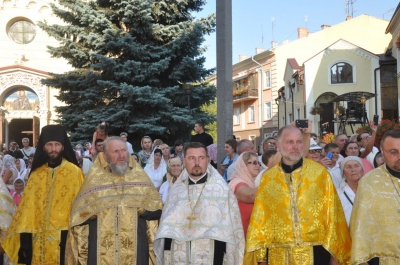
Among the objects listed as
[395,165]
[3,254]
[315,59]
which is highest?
[315,59]

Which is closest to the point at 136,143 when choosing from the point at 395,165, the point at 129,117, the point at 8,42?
the point at 129,117

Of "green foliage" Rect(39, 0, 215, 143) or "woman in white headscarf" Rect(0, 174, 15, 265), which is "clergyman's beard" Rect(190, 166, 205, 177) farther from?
"green foliage" Rect(39, 0, 215, 143)

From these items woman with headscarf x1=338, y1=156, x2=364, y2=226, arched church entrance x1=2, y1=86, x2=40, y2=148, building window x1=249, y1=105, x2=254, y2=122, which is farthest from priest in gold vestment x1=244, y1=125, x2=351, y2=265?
building window x1=249, y1=105, x2=254, y2=122

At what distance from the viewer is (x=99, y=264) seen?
18.7 feet

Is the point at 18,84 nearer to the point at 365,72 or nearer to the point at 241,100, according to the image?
the point at 365,72

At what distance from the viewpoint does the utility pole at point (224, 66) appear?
36.0ft

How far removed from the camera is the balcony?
4906cm

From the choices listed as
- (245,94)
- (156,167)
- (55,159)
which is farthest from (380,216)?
(245,94)

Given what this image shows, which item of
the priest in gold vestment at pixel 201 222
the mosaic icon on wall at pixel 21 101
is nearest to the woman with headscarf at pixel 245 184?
the priest in gold vestment at pixel 201 222

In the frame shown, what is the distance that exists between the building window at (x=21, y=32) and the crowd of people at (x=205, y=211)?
1100 inches

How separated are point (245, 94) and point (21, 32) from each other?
2291cm

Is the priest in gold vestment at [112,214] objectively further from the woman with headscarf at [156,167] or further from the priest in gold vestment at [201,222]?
the woman with headscarf at [156,167]

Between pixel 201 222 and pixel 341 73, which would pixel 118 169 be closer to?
pixel 201 222

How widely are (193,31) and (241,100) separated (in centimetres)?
3458
